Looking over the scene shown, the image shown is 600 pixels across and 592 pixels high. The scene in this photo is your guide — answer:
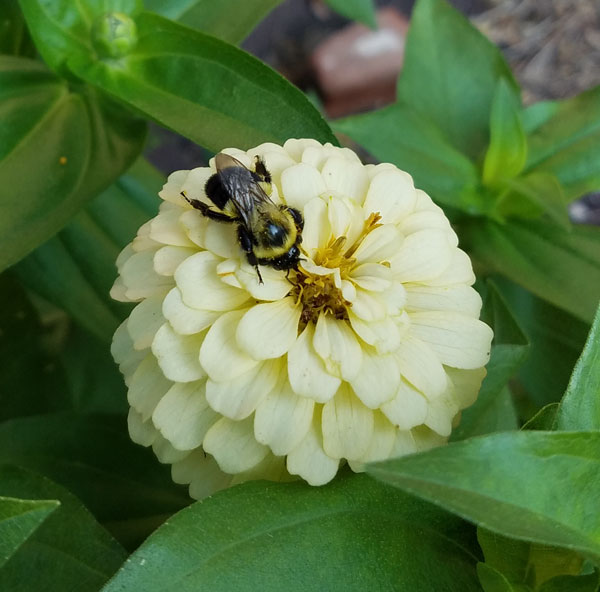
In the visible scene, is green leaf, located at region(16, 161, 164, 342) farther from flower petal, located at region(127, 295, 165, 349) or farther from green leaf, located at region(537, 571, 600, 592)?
green leaf, located at region(537, 571, 600, 592)

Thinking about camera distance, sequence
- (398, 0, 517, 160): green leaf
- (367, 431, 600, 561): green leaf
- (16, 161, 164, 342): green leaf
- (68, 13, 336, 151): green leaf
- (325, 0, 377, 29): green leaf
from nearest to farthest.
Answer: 1. (367, 431, 600, 561): green leaf
2. (68, 13, 336, 151): green leaf
3. (16, 161, 164, 342): green leaf
4. (398, 0, 517, 160): green leaf
5. (325, 0, 377, 29): green leaf

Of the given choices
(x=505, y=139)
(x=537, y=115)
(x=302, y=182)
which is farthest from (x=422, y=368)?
(x=537, y=115)

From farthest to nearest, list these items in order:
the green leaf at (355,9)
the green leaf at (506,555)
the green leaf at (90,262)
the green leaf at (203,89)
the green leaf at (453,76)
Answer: the green leaf at (355,9) → the green leaf at (453,76) → the green leaf at (90,262) → the green leaf at (203,89) → the green leaf at (506,555)

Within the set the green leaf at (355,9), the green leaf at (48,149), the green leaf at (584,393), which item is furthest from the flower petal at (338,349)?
the green leaf at (355,9)

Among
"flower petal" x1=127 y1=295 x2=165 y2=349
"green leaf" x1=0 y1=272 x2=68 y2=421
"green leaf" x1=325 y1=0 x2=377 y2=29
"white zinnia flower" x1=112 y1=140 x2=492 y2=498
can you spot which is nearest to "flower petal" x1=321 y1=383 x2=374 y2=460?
"white zinnia flower" x1=112 y1=140 x2=492 y2=498

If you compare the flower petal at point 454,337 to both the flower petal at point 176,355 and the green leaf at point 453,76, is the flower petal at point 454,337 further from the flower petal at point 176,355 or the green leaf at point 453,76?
the green leaf at point 453,76

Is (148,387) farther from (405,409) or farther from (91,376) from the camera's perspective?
(91,376)

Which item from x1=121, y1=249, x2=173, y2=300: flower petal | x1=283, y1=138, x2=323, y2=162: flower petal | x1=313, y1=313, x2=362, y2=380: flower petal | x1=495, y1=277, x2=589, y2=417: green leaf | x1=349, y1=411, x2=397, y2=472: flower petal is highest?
x1=283, y1=138, x2=323, y2=162: flower petal
